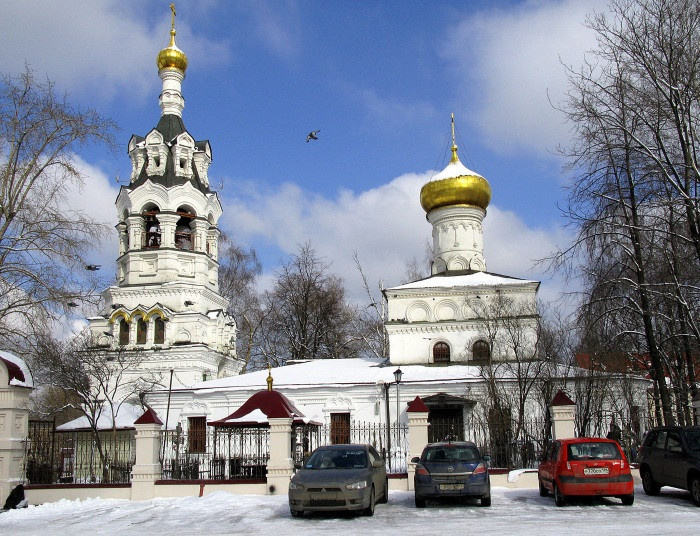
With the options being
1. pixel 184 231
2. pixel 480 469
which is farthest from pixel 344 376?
pixel 480 469

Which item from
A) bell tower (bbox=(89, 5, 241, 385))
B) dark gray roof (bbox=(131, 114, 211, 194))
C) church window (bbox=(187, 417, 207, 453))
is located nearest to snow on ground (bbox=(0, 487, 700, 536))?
church window (bbox=(187, 417, 207, 453))

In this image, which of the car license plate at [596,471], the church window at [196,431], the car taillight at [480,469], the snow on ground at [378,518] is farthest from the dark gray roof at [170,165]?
the car license plate at [596,471]

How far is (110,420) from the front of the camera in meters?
28.5

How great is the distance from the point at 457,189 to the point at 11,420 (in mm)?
24080

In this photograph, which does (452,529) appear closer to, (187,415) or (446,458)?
(446,458)

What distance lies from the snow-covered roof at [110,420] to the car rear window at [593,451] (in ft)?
63.6

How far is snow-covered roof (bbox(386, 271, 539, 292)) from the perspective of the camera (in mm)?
29766

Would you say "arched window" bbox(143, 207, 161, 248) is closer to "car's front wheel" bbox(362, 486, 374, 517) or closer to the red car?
"car's front wheel" bbox(362, 486, 374, 517)

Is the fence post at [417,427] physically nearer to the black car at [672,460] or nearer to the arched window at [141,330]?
the black car at [672,460]

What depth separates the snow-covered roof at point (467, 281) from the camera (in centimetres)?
2977

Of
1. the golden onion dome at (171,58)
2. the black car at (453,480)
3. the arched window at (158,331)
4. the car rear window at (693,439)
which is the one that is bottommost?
the black car at (453,480)

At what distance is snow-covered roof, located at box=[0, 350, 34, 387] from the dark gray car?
592 cm

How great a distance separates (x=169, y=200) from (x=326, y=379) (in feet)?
41.6

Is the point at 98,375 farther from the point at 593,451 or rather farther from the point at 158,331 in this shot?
the point at 593,451
